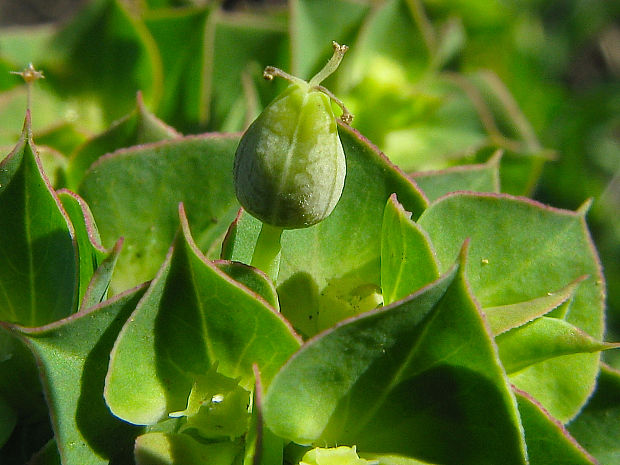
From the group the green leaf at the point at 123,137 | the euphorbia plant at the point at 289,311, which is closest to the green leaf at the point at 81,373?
the euphorbia plant at the point at 289,311

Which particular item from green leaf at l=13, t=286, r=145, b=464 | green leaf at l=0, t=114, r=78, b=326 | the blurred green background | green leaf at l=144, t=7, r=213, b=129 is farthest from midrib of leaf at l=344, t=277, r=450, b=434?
green leaf at l=144, t=7, r=213, b=129

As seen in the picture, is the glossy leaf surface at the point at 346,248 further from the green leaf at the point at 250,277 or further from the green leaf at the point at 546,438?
the green leaf at the point at 546,438

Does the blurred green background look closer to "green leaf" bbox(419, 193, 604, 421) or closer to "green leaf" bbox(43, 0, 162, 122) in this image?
"green leaf" bbox(43, 0, 162, 122)

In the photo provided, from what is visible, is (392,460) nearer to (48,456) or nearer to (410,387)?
(410,387)

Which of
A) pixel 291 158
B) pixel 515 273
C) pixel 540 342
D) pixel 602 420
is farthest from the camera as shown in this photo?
pixel 602 420

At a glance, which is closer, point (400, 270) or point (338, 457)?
point (338, 457)

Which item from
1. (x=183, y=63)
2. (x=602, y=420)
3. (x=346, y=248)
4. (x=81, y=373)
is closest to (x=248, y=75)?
(x=183, y=63)

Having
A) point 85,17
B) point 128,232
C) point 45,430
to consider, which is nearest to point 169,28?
point 85,17

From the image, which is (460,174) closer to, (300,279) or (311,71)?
(300,279)
